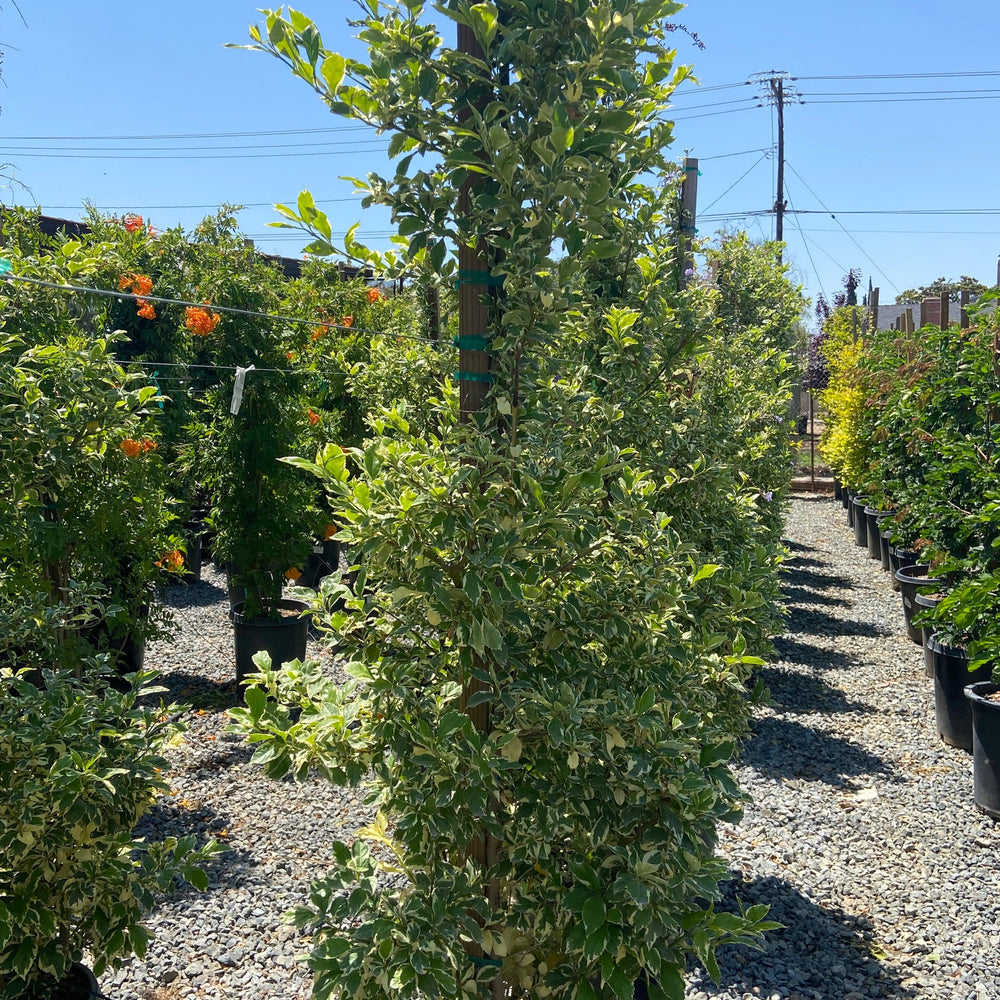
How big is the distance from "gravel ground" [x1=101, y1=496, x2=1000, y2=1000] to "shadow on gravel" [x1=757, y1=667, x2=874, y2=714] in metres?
0.02

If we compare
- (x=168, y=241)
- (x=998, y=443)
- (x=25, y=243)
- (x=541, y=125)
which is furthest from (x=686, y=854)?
(x=168, y=241)

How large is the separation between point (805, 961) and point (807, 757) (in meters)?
1.97

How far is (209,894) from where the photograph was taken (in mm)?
3381

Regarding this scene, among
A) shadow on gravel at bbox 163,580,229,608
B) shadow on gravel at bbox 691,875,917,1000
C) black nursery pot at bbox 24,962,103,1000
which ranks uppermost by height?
shadow on gravel at bbox 163,580,229,608

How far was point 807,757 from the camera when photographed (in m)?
4.91

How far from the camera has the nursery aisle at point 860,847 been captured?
3020mm

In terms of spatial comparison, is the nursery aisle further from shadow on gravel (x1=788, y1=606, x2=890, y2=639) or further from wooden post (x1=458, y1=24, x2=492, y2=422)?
wooden post (x1=458, y1=24, x2=492, y2=422)

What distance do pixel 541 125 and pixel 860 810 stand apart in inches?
149

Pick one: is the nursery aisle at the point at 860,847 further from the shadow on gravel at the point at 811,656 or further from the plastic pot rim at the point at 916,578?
the plastic pot rim at the point at 916,578

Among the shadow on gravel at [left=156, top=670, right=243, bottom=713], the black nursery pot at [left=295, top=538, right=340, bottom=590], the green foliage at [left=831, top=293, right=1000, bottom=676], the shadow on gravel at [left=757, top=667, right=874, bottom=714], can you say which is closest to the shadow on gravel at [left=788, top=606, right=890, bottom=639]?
the green foliage at [left=831, top=293, right=1000, bottom=676]

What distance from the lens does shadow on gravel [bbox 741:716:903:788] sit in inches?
184

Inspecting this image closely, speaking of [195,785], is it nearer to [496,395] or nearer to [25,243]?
[496,395]

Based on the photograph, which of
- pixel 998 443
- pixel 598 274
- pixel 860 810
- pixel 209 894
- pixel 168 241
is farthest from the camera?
pixel 168 241

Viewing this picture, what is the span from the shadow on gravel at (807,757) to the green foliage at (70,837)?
128 inches
